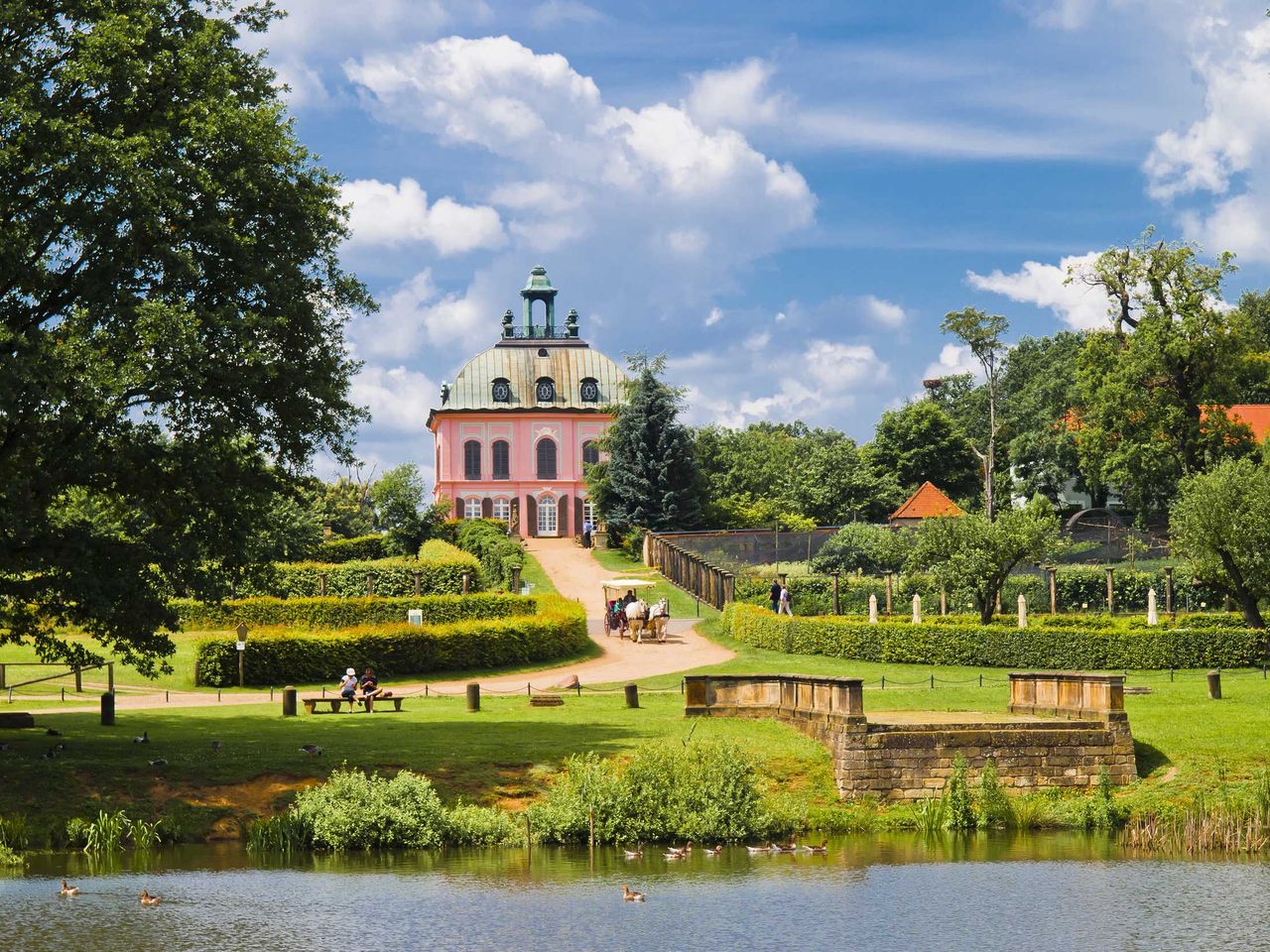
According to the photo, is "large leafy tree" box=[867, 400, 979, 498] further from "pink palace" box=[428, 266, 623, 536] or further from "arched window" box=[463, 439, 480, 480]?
"arched window" box=[463, 439, 480, 480]

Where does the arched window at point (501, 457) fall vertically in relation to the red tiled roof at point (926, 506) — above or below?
above

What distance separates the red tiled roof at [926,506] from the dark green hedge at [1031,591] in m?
16.6

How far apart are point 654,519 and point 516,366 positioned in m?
23.9

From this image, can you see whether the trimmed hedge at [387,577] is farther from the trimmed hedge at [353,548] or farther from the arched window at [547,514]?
the arched window at [547,514]

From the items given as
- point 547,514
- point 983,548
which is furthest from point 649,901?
point 547,514

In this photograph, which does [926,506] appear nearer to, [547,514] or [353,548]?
[353,548]

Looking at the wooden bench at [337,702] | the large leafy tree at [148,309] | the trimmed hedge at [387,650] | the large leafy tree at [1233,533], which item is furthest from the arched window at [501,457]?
the large leafy tree at [148,309]

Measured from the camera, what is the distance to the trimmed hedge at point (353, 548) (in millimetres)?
67375

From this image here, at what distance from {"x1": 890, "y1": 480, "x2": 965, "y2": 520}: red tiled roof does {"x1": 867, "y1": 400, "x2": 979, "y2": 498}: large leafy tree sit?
405 inches

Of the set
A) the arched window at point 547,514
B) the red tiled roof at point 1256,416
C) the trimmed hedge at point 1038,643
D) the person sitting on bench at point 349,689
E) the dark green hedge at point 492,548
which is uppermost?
the red tiled roof at point 1256,416

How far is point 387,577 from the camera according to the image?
54.7 meters

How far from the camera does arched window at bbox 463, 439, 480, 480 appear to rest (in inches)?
3561

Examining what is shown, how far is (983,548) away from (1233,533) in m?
5.92

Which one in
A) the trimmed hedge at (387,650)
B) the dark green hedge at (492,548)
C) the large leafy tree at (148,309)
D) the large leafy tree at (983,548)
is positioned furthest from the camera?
the dark green hedge at (492,548)
